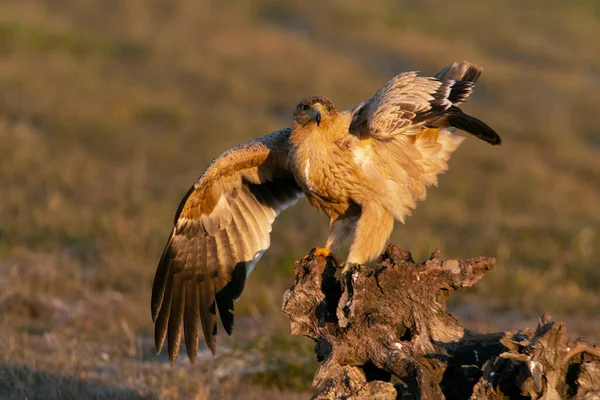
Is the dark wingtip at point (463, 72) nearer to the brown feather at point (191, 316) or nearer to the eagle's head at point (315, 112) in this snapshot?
the eagle's head at point (315, 112)

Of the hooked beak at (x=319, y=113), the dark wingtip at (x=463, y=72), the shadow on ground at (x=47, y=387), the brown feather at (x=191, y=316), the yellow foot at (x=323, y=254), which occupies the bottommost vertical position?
the shadow on ground at (x=47, y=387)

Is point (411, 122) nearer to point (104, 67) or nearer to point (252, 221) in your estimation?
point (252, 221)

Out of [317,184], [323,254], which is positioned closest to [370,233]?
[317,184]

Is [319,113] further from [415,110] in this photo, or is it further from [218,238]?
[218,238]

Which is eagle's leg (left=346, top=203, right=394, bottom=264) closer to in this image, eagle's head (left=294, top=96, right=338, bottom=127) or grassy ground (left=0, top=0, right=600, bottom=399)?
eagle's head (left=294, top=96, right=338, bottom=127)

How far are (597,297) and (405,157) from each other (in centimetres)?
488

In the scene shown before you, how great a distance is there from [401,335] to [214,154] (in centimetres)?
1185

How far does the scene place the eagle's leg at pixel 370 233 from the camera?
5719 mm

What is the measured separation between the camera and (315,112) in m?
5.70

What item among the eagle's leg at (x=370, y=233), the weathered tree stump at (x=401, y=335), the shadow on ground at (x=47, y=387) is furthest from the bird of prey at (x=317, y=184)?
the weathered tree stump at (x=401, y=335)

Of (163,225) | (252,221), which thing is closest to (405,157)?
(252,221)

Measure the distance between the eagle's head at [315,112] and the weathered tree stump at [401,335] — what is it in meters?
1.22

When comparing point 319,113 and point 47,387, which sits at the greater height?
point 319,113

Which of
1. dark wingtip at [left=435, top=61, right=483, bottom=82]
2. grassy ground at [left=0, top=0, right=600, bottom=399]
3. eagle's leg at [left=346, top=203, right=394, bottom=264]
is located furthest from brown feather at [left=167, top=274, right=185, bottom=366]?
dark wingtip at [left=435, top=61, right=483, bottom=82]
